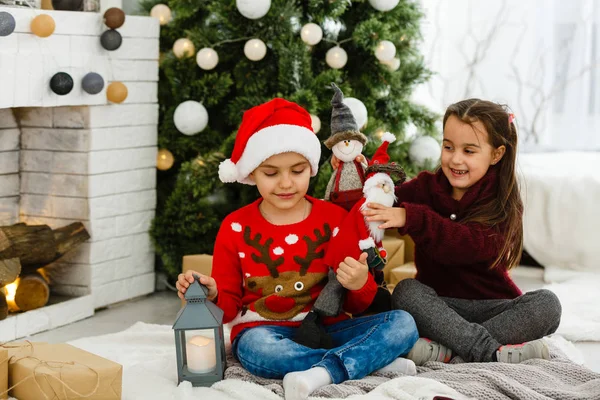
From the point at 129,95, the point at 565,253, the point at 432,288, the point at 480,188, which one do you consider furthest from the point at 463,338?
the point at 129,95

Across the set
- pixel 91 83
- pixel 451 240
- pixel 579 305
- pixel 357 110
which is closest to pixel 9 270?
pixel 91 83

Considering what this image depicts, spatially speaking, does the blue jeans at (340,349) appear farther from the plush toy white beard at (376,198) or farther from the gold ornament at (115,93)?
the gold ornament at (115,93)

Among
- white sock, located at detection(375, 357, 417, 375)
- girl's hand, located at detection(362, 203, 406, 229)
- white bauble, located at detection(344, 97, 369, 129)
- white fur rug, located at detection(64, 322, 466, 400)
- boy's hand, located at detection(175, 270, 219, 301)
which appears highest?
white bauble, located at detection(344, 97, 369, 129)

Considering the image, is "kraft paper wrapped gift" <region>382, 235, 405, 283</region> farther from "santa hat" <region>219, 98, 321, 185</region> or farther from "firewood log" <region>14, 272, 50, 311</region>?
"firewood log" <region>14, 272, 50, 311</region>

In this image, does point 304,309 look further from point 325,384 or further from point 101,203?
point 101,203

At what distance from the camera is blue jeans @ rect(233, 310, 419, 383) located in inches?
73.0

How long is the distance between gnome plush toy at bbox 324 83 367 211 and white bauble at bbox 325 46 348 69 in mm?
684

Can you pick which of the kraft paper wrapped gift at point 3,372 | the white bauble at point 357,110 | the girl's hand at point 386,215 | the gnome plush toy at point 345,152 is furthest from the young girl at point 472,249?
the kraft paper wrapped gift at point 3,372

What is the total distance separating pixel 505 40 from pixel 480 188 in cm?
237

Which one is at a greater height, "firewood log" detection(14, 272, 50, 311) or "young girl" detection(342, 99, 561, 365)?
"young girl" detection(342, 99, 561, 365)

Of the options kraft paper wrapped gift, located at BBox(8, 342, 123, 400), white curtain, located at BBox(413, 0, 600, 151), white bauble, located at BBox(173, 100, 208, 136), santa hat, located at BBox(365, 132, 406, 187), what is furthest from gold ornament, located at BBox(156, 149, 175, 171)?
white curtain, located at BBox(413, 0, 600, 151)

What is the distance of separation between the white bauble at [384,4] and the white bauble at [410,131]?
1.37 feet

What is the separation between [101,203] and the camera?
9.04 ft

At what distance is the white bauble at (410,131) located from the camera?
2962mm
